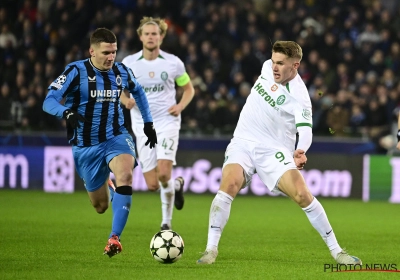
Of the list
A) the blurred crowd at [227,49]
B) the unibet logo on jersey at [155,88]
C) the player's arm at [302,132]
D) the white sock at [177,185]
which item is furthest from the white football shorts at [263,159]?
the blurred crowd at [227,49]

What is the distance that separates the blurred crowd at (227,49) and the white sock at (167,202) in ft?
23.0

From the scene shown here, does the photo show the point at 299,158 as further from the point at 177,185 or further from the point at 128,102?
the point at 177,185

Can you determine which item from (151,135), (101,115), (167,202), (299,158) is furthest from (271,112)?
(167,202)

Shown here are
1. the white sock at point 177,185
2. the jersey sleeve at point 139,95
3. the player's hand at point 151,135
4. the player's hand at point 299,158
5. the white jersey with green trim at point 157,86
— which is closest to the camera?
the player's hand at point 299,158

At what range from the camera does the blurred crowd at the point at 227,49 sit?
1828cm

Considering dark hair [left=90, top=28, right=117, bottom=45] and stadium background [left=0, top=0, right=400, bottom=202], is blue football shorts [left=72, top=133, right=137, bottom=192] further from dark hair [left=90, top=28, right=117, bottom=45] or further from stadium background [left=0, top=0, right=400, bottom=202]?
stadium background [left=0, top=0, right=400, bottom=202]

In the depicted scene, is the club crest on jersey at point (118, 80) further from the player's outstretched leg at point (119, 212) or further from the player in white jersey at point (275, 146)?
the player in white jersey at point (275, 146)

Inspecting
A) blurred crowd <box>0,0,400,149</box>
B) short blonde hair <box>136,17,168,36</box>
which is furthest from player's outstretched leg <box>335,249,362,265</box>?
blurred crowd <box>0,0,400,149</box>

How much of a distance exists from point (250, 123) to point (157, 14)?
1354 cm

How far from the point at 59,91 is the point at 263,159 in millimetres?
2120

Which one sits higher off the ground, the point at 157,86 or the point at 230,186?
the point at 157,86

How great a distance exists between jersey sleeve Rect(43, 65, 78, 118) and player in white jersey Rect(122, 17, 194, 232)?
2.71m

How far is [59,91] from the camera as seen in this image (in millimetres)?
8164

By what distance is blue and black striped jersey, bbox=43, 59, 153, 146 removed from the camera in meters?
8.43
